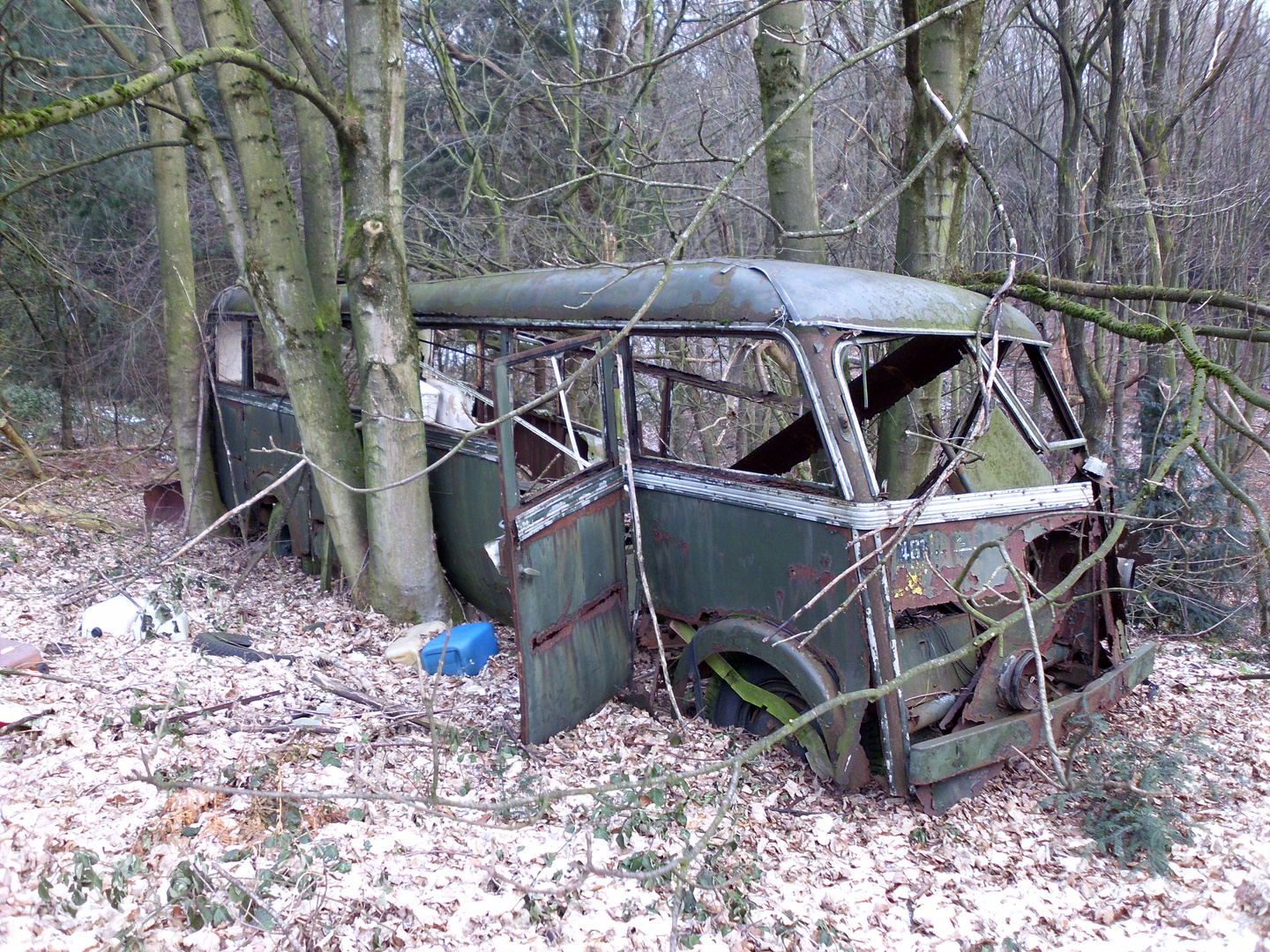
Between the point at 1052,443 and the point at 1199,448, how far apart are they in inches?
38.6

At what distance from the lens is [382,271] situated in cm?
545

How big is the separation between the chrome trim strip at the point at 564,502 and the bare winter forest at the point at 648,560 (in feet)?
0.13

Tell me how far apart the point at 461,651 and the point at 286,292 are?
270 cm

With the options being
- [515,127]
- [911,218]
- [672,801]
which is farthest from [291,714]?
[515,127]

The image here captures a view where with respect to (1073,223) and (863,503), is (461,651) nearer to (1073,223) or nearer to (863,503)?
(863,503)

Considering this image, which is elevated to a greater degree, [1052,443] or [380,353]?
[380,353]

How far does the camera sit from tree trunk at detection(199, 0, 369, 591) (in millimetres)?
5734

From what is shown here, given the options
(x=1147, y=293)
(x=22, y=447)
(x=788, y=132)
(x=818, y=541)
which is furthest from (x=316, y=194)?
(x=1147, y=293)

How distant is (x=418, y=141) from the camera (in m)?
12.1

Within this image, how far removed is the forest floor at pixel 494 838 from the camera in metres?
2.98

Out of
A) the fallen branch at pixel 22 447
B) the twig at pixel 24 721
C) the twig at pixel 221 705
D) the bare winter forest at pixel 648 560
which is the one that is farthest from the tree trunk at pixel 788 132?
the fallen branch at pixel 22 447

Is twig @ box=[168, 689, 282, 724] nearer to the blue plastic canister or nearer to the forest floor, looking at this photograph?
the forest floor

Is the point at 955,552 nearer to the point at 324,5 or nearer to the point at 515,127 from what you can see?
the point at 515,127

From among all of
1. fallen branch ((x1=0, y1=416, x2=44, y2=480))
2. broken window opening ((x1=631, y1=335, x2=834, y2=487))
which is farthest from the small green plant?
fallen branch ((x1=0, y1=416, x2=44, y2=480))
